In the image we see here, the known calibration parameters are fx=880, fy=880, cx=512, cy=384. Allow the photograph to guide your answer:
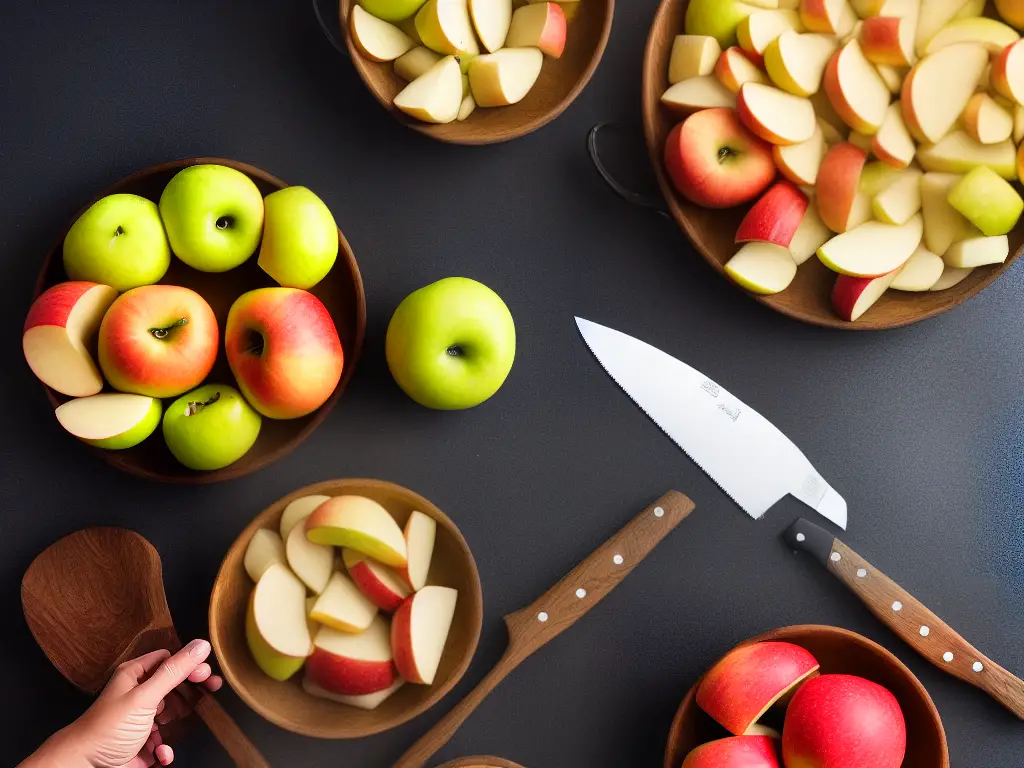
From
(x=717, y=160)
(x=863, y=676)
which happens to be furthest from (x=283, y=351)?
(x=863, y=676)

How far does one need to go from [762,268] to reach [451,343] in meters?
0.43

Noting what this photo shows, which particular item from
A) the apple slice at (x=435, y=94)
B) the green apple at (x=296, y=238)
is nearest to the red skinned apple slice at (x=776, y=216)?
the apple slice at (x=435, y=94)

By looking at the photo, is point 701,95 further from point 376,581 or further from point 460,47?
point 376,581

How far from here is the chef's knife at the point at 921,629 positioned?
3.90 ft

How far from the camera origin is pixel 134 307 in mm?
1047

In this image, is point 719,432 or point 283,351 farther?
point 719,432

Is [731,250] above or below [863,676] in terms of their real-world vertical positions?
above

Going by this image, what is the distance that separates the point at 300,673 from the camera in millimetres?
1157

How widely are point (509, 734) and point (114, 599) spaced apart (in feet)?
1.84

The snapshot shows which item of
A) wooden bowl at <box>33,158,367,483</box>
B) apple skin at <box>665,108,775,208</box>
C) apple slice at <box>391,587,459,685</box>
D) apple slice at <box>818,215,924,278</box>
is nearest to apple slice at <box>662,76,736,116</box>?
apple skin at <box>665,108,775,208</box>

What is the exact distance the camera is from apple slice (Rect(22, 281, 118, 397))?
1050 millimetres

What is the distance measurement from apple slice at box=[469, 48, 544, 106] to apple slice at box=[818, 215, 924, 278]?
1.48 ft

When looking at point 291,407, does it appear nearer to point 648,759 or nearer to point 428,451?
point 428,451

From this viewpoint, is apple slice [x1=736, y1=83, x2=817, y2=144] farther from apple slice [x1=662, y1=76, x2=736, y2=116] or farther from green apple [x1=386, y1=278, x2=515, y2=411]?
green apple [x1=386, y1=278, x2=515, y2=411]
